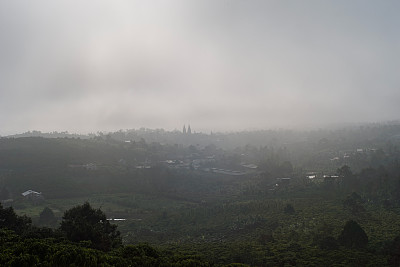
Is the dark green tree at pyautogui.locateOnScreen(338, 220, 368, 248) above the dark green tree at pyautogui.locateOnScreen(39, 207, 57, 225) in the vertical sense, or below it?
above

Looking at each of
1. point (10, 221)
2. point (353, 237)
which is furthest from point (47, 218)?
point (353, 237)

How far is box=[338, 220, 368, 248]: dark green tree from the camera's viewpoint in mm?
24375

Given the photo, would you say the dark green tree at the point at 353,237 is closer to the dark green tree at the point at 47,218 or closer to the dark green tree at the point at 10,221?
the dark green tree at the point at 10,221

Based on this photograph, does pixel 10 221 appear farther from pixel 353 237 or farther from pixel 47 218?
pixel 353 237

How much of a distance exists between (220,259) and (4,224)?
1407cm

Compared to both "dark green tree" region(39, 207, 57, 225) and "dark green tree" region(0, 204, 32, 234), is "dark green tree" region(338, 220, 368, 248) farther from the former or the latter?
"dark green tree" region(39, 207, 57, 225)

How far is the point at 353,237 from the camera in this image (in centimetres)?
2467

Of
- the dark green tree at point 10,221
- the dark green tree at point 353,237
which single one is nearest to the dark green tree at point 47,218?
the dark green tree at point 10,221

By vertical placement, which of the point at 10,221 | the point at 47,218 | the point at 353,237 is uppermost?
the point at 10,221

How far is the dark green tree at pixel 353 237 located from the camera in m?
24.4

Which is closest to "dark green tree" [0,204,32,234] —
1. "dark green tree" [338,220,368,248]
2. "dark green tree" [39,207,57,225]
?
"dark green tree" [39,207,57,225]

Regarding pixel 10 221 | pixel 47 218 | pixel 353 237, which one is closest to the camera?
pixel 10 221

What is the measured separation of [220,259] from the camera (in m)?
22.0

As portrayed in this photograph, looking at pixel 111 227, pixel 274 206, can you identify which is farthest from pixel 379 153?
pixel 111 227
